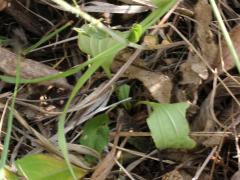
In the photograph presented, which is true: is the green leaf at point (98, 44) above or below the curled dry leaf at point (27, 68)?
above

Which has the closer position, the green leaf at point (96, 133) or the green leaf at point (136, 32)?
the green leaf at point (136, 32)

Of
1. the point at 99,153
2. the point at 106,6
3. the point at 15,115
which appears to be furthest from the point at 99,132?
the point at 106,6

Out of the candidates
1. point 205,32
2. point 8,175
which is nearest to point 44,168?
point 8,175

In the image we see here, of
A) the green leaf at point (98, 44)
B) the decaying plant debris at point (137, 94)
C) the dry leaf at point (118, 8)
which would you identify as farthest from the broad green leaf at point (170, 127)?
the dry leaf at point (118, 8)

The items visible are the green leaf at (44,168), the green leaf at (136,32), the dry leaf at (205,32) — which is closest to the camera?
the green leaf at (136,32)

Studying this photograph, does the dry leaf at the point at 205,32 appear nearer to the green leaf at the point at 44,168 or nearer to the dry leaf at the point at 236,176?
the dry leaf at the point at 236,176

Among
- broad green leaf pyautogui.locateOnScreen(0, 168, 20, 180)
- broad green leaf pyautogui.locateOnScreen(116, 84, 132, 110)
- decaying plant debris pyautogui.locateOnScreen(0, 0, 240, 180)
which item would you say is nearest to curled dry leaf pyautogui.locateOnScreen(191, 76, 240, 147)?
decaying plant debris pyautogui.locateOnScreen(0, 0, 240, 180)

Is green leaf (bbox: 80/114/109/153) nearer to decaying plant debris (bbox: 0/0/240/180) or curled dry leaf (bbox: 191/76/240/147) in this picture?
decaying plant debris (bbox: 0/0/240/180)
